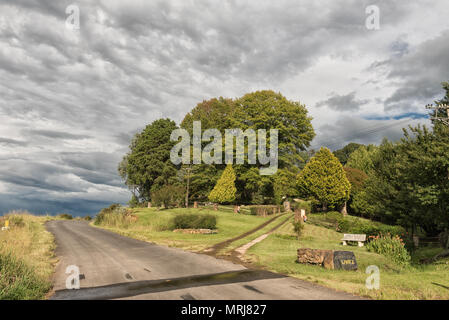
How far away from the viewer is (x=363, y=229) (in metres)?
27.7

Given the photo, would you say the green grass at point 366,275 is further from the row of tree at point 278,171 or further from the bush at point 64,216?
the bush at point 64,216

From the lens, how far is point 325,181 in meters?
42.8

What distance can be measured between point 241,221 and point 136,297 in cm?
2990

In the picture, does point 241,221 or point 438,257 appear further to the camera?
point 241,221

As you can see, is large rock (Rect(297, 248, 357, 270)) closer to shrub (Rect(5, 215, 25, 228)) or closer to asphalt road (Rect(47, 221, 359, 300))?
asphalt road (Rect(47, 221, 359, 300))

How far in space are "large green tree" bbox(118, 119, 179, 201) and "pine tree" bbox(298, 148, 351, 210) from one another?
24618 millimetres

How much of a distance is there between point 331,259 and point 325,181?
31.2 metres

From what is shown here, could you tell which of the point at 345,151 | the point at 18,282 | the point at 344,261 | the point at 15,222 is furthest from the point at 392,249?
the point at 345,151

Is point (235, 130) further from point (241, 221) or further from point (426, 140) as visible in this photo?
point (426, 140)

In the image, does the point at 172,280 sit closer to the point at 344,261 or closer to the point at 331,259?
the point at 331,259

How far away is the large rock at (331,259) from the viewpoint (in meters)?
13.1

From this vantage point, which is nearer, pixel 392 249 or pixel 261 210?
pixel 392 249
